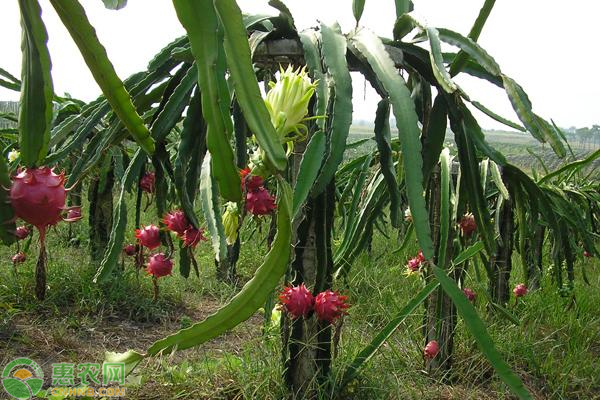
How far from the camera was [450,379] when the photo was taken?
4.61ft

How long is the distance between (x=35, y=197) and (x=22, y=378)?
1129 millimetres

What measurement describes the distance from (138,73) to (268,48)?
259 mm

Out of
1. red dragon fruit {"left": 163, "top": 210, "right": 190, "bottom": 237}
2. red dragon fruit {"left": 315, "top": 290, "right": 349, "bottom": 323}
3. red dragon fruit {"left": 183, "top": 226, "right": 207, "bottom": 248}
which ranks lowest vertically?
red dragon fruit {"left": 315, "top": 290, "right": 349, "bottom": 323}

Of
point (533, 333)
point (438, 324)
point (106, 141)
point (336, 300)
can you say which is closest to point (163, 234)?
point (106, 141)

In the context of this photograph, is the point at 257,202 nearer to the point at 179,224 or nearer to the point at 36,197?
the point at 179,224

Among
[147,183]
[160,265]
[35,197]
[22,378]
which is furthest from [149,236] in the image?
[22,378]

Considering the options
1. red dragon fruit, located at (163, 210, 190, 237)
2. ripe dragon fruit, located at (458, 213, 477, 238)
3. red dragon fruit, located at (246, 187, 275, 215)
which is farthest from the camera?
ripe dragon fruit, located at (458, 213, 477, 238)

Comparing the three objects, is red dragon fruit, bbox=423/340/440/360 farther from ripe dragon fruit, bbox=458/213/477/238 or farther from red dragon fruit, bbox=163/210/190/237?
red dragon fruit, bbox=163/210/190/237

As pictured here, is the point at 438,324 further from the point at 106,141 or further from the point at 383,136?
the point at 106,141

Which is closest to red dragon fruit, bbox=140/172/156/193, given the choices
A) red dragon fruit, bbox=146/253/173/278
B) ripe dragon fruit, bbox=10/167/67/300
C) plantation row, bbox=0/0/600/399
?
plantation row, bbox=0/0/600/399

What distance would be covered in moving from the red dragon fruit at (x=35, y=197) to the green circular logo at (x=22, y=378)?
0.84 meters

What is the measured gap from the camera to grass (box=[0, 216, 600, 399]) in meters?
1.25

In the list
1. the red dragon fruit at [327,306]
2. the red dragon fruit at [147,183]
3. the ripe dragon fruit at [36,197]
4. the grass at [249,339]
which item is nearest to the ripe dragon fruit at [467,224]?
the grass at [249,339]

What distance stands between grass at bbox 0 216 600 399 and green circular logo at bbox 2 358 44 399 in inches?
2.0
